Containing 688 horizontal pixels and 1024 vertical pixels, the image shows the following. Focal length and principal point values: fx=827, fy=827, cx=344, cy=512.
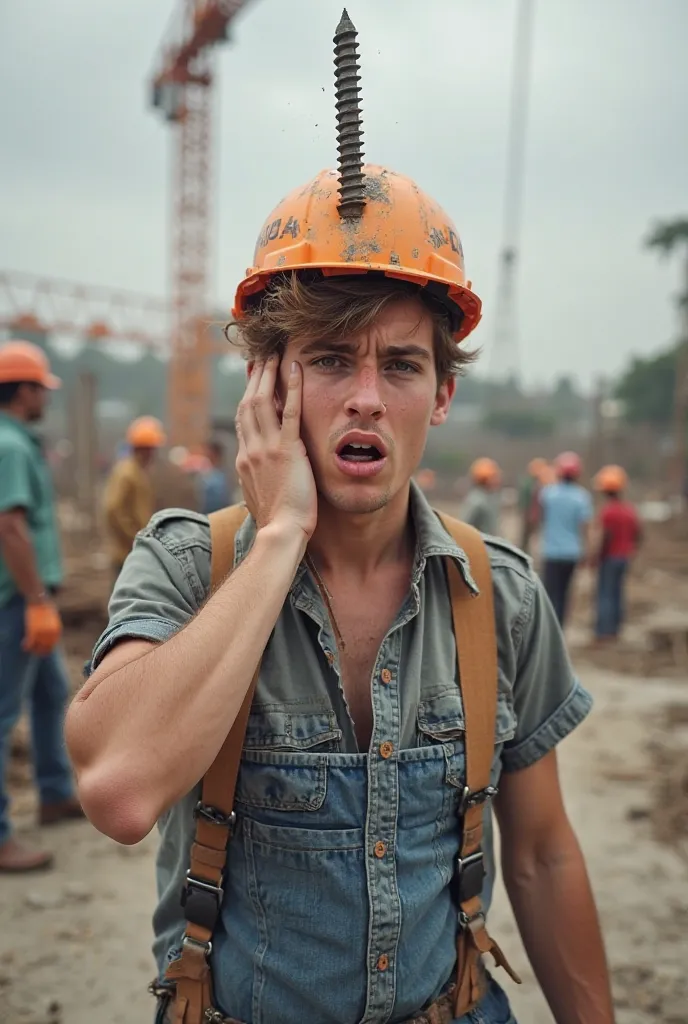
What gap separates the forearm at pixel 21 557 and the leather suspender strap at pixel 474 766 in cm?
298

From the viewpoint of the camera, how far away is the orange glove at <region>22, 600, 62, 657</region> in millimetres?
4164

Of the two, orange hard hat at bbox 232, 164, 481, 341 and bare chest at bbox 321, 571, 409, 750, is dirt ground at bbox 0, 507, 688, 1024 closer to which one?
bare chest at bbox 321, 571, 409, 750

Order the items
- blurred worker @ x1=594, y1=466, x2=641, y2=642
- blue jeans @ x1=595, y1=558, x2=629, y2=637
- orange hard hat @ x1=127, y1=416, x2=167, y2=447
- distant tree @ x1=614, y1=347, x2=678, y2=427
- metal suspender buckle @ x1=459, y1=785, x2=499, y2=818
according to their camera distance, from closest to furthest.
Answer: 1. metal suspender buckle @ x1=459, y1=785, x2=499, y2=818
2. orange hard hat @ x1=127, y1=416, x2=167, y2=447
3. blurred worker @ x1=594, y1=466, x2=641, y2=642
4. blue jeans @ x1=595, y1=558, x2=629, y2=637
5. distant tree @ x1=614, y1=347, x2=678, y2=427

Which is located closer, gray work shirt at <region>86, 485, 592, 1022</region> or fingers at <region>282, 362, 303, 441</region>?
gray work shirt at <region>86, 485, 592, 1022</region>

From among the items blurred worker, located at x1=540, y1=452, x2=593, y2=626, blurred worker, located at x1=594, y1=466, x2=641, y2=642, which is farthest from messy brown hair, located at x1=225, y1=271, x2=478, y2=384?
blurred worker, located at x1=594, y1=466, x2=641, y2=642

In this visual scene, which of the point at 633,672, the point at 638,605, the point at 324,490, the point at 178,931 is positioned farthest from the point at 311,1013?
the point at 638,605

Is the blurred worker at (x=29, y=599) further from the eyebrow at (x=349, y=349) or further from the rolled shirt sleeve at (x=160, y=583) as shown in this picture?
the eyebrow at (x=349, y=349)

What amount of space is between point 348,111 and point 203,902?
1521 mm

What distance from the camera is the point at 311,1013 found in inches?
61.8

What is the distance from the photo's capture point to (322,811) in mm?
1569

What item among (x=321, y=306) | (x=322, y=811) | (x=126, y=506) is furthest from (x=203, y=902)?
(x=126, y=506)

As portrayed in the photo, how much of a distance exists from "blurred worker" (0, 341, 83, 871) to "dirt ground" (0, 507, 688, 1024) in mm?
253

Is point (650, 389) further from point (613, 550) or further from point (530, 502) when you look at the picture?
point (613, 550)

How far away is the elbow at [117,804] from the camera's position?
1.32 meters
